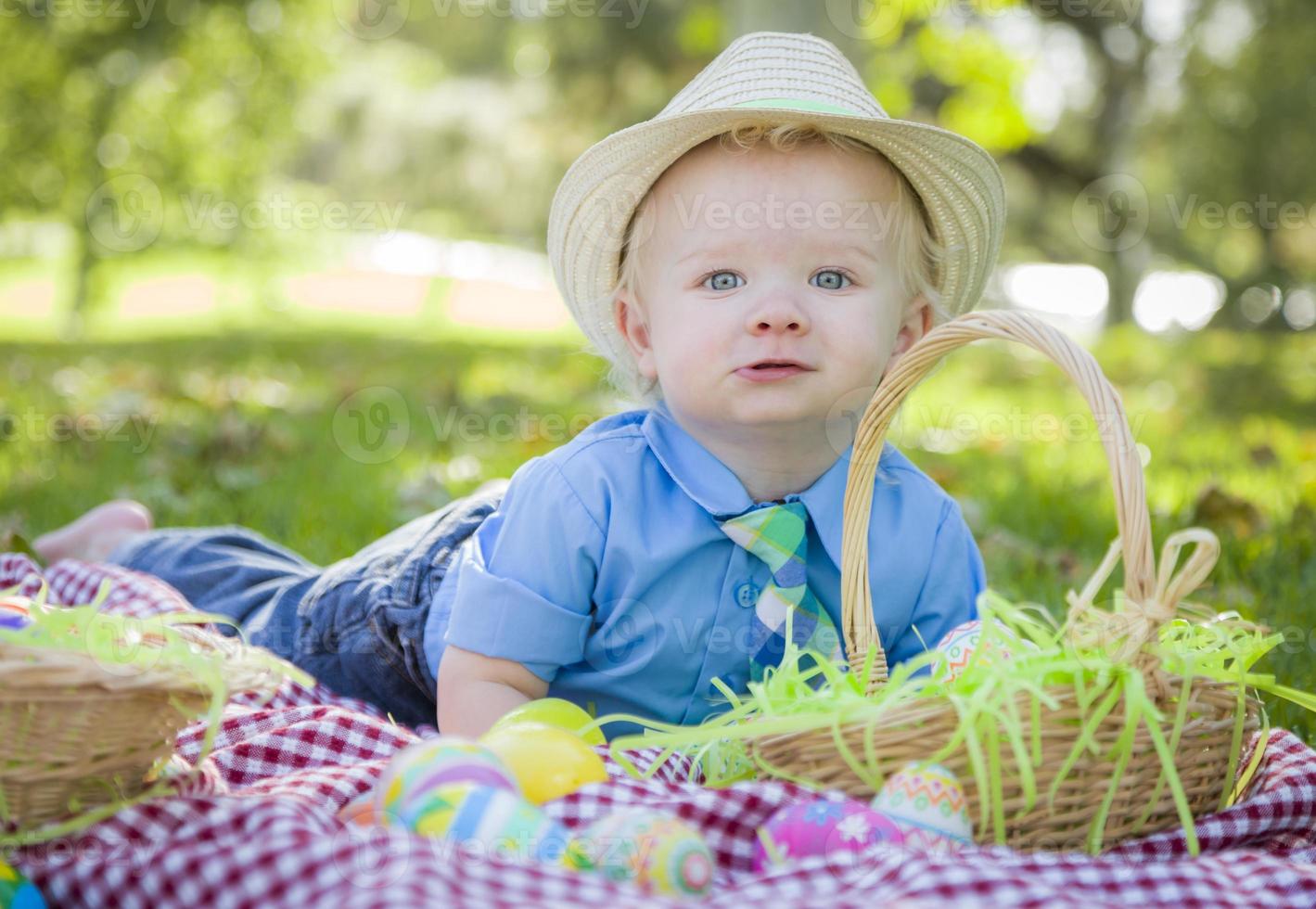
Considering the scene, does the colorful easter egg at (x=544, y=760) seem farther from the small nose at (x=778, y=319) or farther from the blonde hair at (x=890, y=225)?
the blonde hair at (x=890, y=225)

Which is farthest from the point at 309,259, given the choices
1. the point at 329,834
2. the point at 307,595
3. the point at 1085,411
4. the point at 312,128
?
the point at 329,834

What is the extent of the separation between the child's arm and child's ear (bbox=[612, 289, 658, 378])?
62cm

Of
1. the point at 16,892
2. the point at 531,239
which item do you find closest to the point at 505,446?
the point at 16,892

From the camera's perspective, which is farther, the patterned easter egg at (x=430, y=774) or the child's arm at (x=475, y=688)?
the child's arm at (x=475, y=688)

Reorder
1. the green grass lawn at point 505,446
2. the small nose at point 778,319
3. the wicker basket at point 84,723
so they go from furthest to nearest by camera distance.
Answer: the green grass lawn at point 505,446 < the small nose at point 778,319 < the wicker basket at point 84,723

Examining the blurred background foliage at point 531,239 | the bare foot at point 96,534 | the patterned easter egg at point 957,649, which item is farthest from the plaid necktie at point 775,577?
the bare foot at point 96,534

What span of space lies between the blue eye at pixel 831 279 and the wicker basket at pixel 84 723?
1.09 m

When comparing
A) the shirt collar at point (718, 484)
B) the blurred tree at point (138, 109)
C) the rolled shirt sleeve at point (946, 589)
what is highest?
the blurred tree at point (138, 109)

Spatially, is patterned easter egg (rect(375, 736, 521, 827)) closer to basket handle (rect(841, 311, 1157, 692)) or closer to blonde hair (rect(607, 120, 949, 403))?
basket handle (rect(841, 311, 1157, 692))

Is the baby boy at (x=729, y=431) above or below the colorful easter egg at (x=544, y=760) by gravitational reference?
above

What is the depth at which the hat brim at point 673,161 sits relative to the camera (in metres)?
2.20

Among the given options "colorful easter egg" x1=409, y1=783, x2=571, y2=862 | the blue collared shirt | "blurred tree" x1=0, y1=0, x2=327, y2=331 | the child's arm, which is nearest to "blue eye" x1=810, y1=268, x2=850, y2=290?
the blue collared shirt

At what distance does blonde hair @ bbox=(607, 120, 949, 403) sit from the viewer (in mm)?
2230

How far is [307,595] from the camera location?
2689 millimetres
